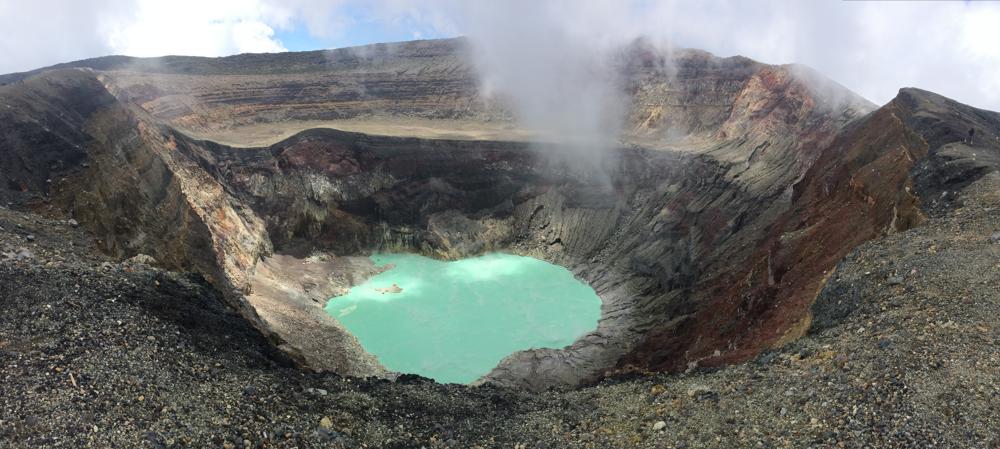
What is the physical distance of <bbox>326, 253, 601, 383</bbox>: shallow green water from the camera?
3195 centimetres

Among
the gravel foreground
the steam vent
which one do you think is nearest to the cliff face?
the steam vent

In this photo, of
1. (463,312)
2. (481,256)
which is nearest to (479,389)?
(463,312)

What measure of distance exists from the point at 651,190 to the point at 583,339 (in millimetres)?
17509

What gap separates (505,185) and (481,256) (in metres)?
6.54

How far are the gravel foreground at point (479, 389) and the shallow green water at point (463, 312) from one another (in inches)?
657

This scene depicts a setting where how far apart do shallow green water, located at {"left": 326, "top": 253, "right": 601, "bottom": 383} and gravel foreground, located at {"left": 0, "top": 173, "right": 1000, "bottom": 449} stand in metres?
16.7

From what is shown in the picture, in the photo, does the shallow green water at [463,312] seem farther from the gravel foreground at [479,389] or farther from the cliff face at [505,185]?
the gravel foreground at [479,389]

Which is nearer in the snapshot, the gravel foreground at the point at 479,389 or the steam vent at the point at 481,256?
the gravel foreground at the point at 479,389

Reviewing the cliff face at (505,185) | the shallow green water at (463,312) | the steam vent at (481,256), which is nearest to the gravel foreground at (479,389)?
the steam vent at (481,256)

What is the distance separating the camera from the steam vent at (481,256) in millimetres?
10594

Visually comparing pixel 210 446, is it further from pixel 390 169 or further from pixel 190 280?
pixel 390 169

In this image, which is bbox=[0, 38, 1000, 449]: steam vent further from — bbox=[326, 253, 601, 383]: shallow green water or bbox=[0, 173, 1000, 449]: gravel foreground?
bbox=[326, 253, 601, 383]: shallow green water

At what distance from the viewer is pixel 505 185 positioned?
49938 millimetres

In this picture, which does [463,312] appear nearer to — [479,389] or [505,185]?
[505,185]
